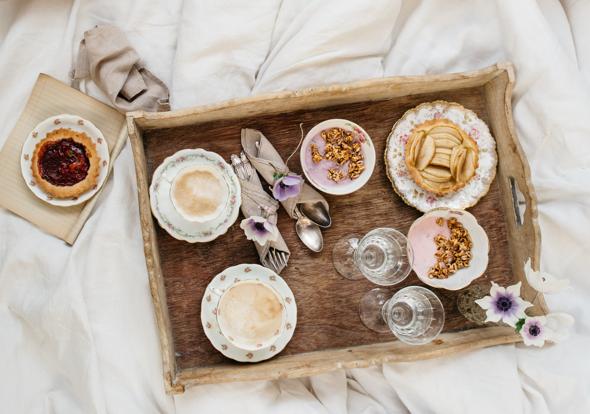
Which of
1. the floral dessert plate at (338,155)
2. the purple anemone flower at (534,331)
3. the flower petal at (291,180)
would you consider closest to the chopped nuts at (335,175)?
the floral dessert plate at (338,155)

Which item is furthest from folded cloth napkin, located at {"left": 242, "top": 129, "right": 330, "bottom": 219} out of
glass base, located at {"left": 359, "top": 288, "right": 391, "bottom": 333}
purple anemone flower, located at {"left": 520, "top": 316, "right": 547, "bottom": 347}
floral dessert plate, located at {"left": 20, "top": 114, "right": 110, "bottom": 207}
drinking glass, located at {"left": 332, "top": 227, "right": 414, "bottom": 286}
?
purple anemone flower, located at {"left": 520, "top": 316, "right": 547, "bottom": 347}

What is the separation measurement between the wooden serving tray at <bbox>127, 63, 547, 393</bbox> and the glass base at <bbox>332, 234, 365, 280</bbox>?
2 centimetres

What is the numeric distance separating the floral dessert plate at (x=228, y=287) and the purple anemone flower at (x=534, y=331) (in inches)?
21.8

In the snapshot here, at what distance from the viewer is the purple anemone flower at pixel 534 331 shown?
1.32m

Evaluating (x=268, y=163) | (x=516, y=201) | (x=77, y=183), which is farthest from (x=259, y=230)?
(x=516, y=201)

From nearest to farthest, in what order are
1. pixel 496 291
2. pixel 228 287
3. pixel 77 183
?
pixel 496 291 → pixel 228 287 → pixel 77 183

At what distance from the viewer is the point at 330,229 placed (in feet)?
4.88

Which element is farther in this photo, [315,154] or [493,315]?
[315,154]

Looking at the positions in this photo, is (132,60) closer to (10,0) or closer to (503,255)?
(10,0)

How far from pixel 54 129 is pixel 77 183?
0.18 m

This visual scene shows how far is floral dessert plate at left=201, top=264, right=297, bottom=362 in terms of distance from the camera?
4.58 feet

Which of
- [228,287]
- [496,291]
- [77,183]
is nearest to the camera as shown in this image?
[496,291]

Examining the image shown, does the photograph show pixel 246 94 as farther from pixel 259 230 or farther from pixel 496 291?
pixel 496 291

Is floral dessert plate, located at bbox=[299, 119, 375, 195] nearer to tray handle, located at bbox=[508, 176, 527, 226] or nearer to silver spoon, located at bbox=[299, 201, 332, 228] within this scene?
silver spoon, located at bbox=[299, 201, 332, 228]
